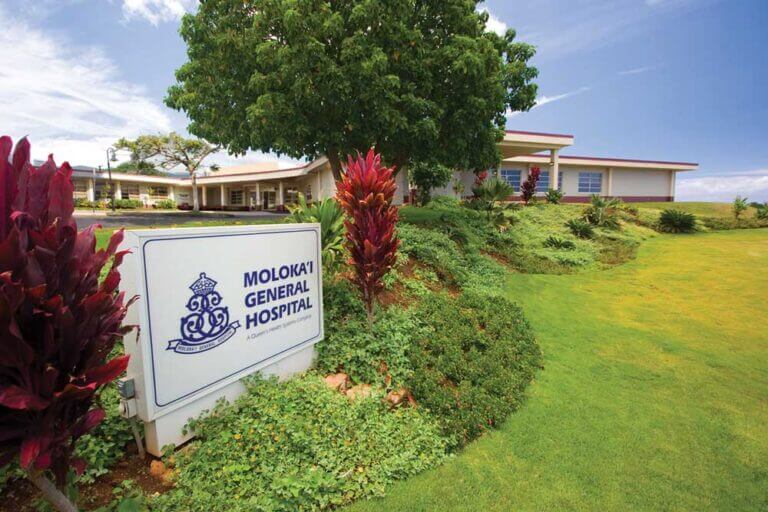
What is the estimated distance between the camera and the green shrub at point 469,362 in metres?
3.88

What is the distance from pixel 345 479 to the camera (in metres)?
2.88

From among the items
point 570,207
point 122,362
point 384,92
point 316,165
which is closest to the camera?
point 122,362

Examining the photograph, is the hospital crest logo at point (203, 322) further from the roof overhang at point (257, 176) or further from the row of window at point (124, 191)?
the row of window at point (124, 191)

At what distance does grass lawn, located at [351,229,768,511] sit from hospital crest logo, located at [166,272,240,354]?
1.83m

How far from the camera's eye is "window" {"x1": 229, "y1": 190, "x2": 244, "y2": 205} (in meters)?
41.8

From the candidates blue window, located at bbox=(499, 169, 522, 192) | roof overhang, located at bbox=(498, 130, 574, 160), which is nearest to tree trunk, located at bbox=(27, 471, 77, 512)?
roof overhang, located at bbox=(498, 130, 574, 160)

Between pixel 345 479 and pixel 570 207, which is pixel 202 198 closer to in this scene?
pixel 570 207

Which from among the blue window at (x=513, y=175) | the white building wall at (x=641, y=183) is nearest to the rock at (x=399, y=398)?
the blue window at (x=513, y=175)

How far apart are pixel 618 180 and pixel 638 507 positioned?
35.9m

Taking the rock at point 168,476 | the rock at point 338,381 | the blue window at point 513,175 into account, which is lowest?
the rock at point 168,476

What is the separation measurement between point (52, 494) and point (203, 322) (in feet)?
4.68

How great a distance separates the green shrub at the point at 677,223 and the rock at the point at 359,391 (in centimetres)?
1855

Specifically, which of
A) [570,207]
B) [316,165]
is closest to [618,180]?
[570,207]

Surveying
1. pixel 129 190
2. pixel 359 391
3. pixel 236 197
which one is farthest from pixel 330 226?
pixel 129 190
